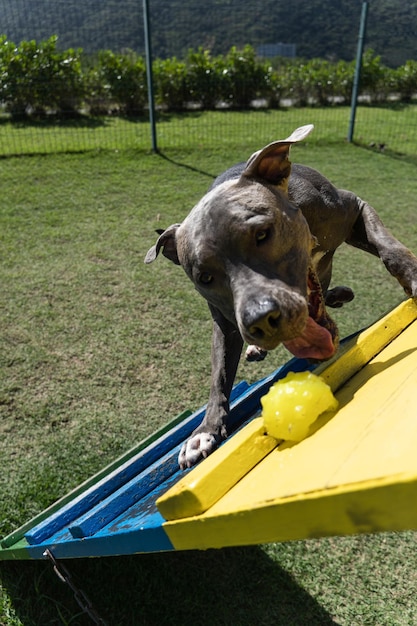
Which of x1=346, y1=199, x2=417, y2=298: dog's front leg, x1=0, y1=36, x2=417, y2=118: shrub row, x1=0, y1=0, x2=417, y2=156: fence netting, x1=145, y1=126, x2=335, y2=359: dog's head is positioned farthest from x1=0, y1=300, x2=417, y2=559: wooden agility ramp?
x1=0, y1=36, x2=417, y2=118: shrub row

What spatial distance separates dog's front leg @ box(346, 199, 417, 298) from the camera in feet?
8.30

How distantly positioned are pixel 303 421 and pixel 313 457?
254 mm

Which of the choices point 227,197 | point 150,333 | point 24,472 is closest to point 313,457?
point 227,197

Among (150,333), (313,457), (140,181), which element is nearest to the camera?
(313,457)

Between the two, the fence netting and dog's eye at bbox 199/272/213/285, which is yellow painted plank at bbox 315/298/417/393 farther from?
the fence netting

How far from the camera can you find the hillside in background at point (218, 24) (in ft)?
38.1

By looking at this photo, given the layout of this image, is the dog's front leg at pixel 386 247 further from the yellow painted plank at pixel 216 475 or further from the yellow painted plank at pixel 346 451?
the yellow painted plank at pixel 216 475

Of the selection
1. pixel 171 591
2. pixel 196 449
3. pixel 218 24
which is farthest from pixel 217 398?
pixel 218 24

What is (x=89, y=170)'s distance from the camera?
29.5 feet

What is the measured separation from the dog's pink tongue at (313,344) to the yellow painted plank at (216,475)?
521 millimetres

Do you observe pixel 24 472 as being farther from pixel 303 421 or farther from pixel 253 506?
pixel 253 506

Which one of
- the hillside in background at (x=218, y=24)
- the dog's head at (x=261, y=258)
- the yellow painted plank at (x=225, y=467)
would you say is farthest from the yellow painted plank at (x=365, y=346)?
the hillside in background at (x=218, y=24)

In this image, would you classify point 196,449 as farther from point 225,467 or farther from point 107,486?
point 225,467

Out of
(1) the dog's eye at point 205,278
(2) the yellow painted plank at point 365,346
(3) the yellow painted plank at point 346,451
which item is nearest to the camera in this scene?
(3) the yellow painted plank at point 346,451
